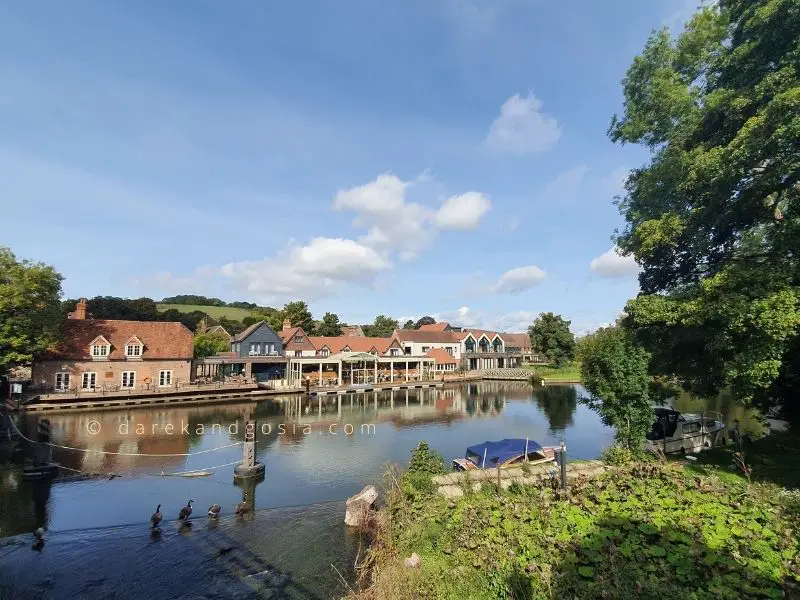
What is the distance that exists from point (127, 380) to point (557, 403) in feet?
141

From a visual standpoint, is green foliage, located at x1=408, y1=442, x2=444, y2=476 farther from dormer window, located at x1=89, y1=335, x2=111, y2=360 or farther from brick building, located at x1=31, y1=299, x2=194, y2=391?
dormer window, located at x1=89, y1=335, x2=111, y2=360

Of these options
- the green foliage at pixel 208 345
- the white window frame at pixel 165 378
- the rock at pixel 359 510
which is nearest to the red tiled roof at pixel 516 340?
the green foliage at pixel 208 345

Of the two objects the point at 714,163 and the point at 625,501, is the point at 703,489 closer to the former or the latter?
the point at 625,501

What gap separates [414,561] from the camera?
8.34 m

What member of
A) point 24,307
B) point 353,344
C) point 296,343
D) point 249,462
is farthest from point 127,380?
point 249,462

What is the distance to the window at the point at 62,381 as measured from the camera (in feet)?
129

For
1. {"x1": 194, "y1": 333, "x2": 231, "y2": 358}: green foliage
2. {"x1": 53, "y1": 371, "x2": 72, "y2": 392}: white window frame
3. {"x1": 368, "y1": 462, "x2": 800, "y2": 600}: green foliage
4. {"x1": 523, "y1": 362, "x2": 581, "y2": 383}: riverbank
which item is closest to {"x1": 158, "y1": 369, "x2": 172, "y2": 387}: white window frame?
{"x1": 53, "y1": 371, "x2": 72, "y2": 392}: white window frame

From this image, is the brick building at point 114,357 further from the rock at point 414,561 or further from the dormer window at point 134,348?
the rock at point 414,561

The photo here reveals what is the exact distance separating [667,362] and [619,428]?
150 inches

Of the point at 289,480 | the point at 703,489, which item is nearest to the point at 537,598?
the point at 703,489

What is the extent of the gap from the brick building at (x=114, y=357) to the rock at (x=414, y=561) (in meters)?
42.1

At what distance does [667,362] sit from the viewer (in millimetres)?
16391

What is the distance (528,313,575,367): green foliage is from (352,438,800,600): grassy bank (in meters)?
63.6

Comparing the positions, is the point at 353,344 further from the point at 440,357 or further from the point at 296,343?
the point at 440,357
